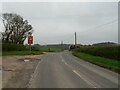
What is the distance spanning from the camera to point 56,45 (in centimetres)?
18550

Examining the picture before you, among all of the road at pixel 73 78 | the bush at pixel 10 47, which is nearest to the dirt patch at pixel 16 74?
the road at pixel 73 78

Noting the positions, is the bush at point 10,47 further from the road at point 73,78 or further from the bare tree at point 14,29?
the road at point 73,78

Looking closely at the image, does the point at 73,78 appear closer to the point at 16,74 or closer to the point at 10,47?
the point at 16,74

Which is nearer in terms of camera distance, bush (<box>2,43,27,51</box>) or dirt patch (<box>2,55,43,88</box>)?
dirt patch (<box>2,55,43,88</box>)

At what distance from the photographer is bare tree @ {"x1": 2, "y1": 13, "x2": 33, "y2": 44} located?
94.3m

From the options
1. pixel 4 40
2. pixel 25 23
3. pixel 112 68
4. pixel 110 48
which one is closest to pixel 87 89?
pixel 112 68

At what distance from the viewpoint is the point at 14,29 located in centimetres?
9656

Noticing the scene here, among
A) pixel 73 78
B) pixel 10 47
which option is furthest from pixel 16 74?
pixel 10 47

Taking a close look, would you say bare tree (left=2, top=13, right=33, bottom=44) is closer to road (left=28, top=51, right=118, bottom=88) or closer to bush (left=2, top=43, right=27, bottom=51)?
bush (left=2, top=43, right=27, bottom=51)

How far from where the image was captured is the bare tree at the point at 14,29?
309 feet

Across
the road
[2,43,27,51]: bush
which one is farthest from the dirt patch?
[2,43,27,51]: bush

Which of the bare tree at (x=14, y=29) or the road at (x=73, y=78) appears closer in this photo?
the road at (x=73, y=78)

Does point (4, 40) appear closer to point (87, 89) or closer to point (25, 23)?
point (25, 23)

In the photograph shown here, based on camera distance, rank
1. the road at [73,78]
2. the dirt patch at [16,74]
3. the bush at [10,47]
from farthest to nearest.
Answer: the bush at [10,47] < the dirt patch at [16,74] < the road at [73,78]
